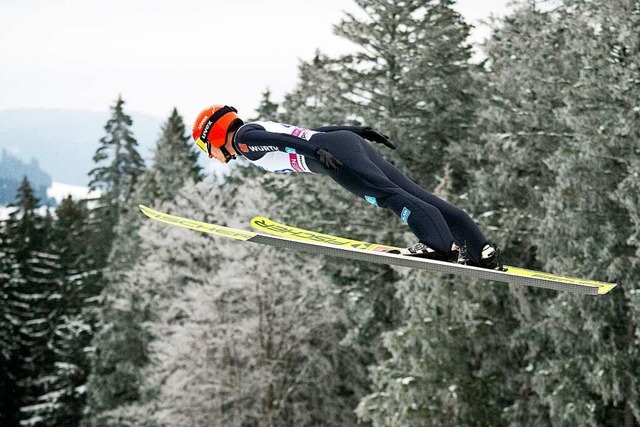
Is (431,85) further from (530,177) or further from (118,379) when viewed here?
(118,379)

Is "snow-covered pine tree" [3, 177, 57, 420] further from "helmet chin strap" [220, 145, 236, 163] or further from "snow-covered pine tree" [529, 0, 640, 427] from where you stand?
"helmet chin strap" [220, 145, 236, 163]

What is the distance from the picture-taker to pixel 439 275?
679 inches

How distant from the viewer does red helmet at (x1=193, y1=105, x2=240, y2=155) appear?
6.46m

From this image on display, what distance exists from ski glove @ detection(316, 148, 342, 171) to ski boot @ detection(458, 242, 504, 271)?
1.07 meters

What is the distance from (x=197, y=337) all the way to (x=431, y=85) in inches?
373

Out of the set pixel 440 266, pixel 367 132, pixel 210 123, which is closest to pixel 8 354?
pixel 210 123

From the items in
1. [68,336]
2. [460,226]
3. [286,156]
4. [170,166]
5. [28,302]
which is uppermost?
[170,166]

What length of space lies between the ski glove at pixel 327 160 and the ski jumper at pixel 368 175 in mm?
96

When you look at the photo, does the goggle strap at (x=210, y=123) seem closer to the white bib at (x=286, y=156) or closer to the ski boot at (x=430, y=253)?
the white bib at (x=286, y=156)

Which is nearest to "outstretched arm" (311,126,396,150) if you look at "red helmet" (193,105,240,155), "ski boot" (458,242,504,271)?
"red helmet" (193,105,240,155)

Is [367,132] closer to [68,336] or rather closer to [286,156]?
[286,156]

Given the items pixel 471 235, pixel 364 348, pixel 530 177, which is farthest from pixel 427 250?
pixel 364 348

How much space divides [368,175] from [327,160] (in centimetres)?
32

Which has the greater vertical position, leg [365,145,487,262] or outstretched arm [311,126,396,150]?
outstretched arm [311,126,396,150]
